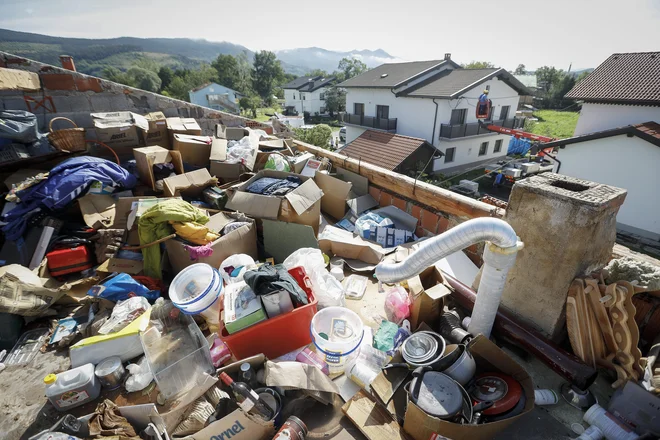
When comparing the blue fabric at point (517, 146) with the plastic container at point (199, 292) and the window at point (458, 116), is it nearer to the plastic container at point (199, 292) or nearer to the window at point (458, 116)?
the window at point (458, 116)

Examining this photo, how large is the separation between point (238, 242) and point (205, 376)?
140cm

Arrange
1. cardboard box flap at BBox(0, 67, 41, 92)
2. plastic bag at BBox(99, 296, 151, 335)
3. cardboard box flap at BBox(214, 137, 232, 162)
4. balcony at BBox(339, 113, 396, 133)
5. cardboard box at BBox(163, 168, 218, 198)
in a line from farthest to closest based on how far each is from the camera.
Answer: balcony at BBox(339, 113, 396, 133) → cardboard box flap at BBox(214, 137, 232, 162) → cardboard box flap at BBox(0, 67, 41, 92) → cardboard box at BBox(163, 168, 218, 198) → plastic bag at BBox(99, 296, 151, 335)

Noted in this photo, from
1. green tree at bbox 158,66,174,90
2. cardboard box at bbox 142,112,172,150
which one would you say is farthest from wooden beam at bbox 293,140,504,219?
green tree at bbox 158,66,174,90

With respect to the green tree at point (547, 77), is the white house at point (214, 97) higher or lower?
lower

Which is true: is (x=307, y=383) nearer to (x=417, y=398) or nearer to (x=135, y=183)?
(x=417, y=398)

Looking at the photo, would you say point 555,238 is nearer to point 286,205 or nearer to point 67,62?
point 286,205

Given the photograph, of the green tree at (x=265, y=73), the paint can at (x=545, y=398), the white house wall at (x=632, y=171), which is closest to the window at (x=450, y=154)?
the white house wall at (x=632, y=171)

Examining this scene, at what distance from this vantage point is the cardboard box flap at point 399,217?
133 inches

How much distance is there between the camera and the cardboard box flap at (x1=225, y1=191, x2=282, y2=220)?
3242 millimetres

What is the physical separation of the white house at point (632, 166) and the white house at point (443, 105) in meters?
6.25

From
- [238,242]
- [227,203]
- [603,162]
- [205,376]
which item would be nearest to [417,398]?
[205,376]

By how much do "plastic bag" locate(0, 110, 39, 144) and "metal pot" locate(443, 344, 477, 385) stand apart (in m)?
5.40

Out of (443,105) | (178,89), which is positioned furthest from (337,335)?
(178,89)

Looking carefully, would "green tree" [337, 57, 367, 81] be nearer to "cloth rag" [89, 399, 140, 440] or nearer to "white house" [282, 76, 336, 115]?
"white house" [282, 76, 336, 115]
